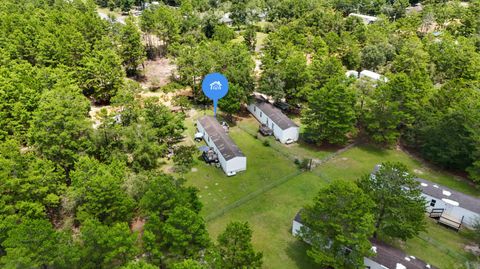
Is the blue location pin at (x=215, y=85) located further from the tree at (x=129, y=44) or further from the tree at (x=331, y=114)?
the tree at (x=129, y=44)

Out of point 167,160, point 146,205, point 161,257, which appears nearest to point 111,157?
point 167,160

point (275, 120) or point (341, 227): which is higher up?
point (341, 227)

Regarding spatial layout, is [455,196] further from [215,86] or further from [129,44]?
[129,44]

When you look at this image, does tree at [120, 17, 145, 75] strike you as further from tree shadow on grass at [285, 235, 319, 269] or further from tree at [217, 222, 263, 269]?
tree at [217, 222, 263, 269]

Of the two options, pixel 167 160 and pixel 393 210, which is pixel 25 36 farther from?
pixel 393 210

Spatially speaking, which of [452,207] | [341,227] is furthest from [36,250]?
[452,207]

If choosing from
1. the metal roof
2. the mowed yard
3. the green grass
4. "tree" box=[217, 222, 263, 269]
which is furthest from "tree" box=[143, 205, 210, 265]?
the green grass
